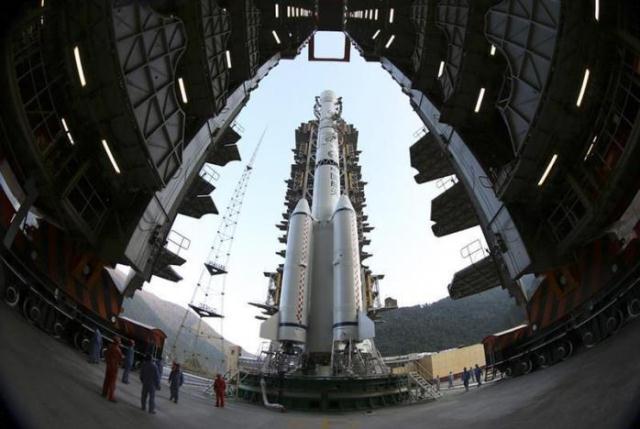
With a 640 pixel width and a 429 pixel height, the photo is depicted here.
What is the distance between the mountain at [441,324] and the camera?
5928 cm

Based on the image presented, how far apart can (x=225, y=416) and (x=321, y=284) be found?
457 inches

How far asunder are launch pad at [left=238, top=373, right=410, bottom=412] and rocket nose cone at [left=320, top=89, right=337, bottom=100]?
89.8 ft

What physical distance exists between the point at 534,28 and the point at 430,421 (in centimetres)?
1047

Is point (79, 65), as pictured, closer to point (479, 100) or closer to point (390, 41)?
point (479, 100)

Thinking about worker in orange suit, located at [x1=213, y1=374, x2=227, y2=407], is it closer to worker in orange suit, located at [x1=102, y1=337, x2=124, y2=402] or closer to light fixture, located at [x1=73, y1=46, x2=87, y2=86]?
worker in orange suit, located at [x1=102, y1=337, x2=124, y2=402]

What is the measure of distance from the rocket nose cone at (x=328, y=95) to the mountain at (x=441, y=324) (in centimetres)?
3839

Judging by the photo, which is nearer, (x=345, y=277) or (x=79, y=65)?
(x=79, y=65)

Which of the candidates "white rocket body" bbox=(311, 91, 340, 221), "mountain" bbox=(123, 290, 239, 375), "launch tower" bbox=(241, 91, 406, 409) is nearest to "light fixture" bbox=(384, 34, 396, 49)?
"white rocket body" bbox=(311, 91, 340, 221)

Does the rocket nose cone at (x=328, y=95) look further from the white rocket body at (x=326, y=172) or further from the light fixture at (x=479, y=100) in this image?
the light fixture at (x=479, y=100)

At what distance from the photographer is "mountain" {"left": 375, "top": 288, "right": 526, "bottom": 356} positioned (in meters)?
59.3

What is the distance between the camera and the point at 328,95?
34812 mm

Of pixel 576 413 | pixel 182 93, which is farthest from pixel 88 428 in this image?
pixel 182 93

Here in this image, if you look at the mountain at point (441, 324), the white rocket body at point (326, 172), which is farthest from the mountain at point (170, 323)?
the white rocket body at point (326, 172)

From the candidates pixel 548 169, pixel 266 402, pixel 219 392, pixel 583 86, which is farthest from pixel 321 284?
pixel 583 86
